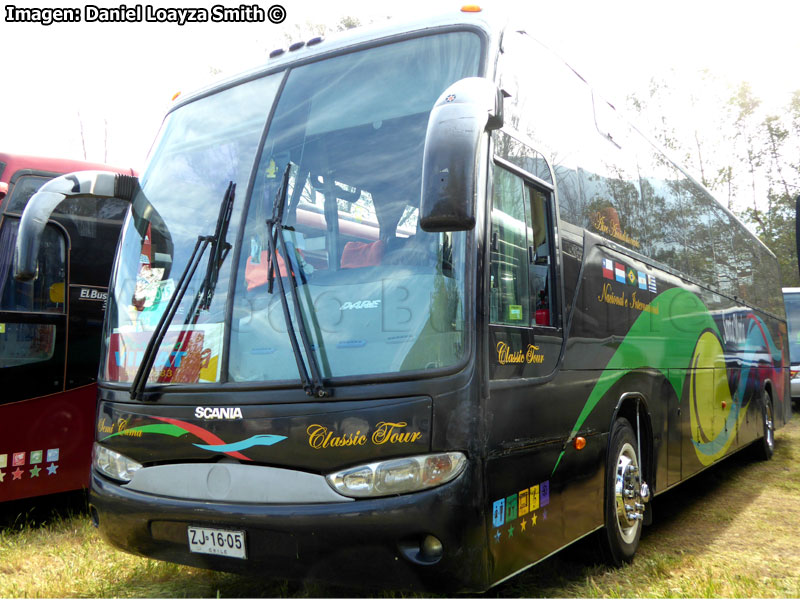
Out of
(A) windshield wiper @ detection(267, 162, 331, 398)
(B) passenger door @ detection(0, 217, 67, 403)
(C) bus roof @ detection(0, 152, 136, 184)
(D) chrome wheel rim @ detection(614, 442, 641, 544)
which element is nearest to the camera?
(A) windshield wiper @ detection(267, 162, 331, 398)

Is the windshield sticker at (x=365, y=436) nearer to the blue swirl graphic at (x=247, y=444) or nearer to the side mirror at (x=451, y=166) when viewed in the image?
the blue swirl graphic at (x=247, y=444)

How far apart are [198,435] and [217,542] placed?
546 millimetres

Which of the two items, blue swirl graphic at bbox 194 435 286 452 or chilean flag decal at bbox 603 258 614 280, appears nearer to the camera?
blue swirl graphic at bbox 194 435 286 452

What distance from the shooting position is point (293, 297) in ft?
12.7

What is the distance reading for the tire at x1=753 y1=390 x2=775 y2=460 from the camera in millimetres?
10844

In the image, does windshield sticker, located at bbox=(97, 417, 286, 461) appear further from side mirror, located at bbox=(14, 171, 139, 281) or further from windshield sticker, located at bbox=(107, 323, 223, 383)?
side mirror, located at bbox=(14, 171, 139, 281)

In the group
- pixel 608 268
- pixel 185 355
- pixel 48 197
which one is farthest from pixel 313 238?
pixel 608 268

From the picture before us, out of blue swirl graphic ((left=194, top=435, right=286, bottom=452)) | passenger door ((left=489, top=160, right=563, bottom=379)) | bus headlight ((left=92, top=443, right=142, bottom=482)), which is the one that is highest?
passenger door ((left=489, top=160, right=563, bottom=379))

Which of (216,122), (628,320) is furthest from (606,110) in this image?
(216,122)

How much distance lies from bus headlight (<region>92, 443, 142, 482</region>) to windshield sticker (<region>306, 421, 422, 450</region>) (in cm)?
122

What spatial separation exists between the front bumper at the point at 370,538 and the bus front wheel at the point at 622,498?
1.84m

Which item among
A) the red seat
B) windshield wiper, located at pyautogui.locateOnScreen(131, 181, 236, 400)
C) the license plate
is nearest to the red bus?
windshield wiper, located at pyautogui.locateOnScreen(131, 181, 236, 400)

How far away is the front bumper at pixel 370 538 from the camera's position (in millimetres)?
3486

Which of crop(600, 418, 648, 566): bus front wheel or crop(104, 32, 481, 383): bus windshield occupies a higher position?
crop(104, 32, 481, 383): bus windshield
